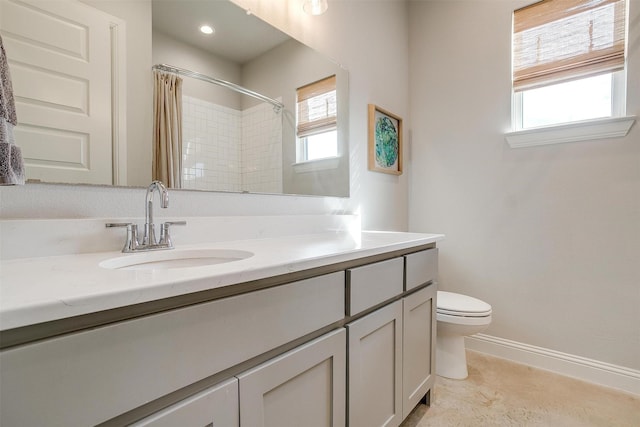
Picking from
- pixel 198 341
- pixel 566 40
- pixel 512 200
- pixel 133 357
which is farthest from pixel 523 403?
pixel 566 40

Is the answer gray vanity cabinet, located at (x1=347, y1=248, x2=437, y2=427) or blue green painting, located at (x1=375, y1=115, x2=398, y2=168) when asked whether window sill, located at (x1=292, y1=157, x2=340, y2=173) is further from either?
gray vanity cabinet, located at (x1=347, y1=248, x2=437, y2=427)

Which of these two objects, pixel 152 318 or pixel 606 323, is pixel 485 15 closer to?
pixel 606 323

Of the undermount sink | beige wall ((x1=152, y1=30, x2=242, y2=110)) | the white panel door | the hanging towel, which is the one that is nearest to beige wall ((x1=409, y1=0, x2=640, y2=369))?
beige wall ((x1=152, y1=30, x2=242, y2=110))

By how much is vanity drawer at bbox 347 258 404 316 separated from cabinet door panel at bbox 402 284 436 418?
0.45 feet

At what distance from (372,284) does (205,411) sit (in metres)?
0.63

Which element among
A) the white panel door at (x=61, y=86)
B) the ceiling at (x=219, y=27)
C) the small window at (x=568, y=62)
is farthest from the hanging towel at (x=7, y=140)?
the small window at (x=568, y=62)

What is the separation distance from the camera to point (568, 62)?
1804 mm

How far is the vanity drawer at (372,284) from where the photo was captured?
3.11 ft

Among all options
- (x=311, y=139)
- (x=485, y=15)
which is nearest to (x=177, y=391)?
(x=311, y=139)

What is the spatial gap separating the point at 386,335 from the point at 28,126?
128 cm

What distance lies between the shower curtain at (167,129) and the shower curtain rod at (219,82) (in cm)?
2

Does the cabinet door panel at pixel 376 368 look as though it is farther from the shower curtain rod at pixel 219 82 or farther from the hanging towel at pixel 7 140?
the shower curtain rod at pixel 219 82

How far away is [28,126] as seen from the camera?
32.2 inches

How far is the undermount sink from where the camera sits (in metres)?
0.84
